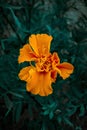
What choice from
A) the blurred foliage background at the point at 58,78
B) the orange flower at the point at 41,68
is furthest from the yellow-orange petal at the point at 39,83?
the blurred foliage background at the point at 58,78

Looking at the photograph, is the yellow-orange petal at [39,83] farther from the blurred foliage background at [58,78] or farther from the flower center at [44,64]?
the blurred foliage background at [58,78]

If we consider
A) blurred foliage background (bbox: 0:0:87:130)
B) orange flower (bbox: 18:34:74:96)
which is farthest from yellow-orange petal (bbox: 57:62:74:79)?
blurred foliage background (bbox: 0:0:87:130)

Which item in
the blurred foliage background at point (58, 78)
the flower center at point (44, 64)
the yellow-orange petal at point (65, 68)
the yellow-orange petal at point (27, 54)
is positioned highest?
the yellow-orange petal at point (27, 54)

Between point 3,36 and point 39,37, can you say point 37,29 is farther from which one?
point 3,36

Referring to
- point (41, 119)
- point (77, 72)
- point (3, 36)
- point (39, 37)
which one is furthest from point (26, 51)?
point (3, 36)

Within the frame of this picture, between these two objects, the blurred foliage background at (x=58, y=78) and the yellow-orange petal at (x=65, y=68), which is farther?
the blurred foliage background at (x=58, y=78)

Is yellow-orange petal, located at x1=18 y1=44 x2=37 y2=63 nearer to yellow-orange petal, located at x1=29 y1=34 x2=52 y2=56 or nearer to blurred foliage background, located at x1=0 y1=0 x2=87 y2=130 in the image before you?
yellow-orange petal, located at x1=29 y1=34 x2=52 y2=56

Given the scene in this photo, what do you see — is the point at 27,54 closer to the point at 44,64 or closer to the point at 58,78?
the point at 44,64

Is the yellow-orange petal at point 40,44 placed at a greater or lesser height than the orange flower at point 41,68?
greater

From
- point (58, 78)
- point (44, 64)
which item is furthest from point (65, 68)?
point (58, 78)
